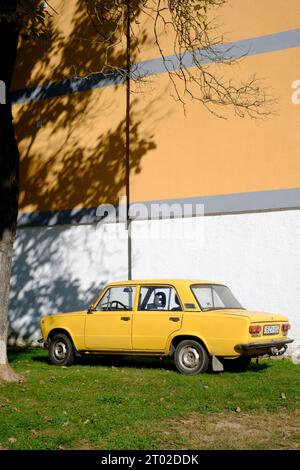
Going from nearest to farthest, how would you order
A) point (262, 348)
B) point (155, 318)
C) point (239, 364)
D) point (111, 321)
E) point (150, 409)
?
1. point (150, 409)
2. point (262, 348)
3. point (155, 318)
4. point (239, 364)
5. point (111, 321)

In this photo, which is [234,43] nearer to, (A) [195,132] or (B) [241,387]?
(A) [195,132]

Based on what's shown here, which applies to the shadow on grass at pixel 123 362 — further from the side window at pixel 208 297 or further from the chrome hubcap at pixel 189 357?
the side window at pixel 208 297

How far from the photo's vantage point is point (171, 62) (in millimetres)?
14492

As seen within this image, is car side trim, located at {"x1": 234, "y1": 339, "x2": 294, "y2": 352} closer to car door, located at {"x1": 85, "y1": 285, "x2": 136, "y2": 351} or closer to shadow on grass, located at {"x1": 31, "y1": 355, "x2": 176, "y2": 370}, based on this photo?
shadow on grass, located at {"x1": 31, "y1": 355, "x2": 176, "y2": 370}

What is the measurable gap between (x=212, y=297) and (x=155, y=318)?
1.09 meters

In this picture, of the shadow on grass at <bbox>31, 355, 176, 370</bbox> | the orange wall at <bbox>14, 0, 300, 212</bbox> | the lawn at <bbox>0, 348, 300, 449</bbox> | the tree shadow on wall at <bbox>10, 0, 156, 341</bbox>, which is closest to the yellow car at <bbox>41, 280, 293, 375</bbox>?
the lawn at <bbox>0, 348, 300, 449</bbox>

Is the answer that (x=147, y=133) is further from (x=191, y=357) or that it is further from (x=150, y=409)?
(x=150, y=409)

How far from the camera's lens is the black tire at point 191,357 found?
34.5ft

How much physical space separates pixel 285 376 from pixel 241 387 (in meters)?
1.52

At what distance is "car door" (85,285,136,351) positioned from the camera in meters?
11.4

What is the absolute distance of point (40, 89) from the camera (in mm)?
17844

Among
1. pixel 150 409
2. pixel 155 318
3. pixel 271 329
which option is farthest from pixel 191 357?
pixel 150 409
